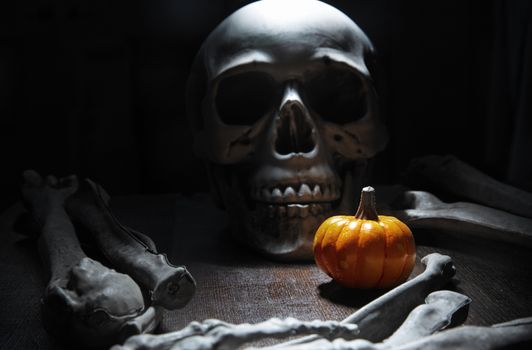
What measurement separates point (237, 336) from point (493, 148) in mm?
2112

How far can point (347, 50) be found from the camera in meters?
1.93

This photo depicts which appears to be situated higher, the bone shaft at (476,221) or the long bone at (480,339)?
the long bone at (480,339)

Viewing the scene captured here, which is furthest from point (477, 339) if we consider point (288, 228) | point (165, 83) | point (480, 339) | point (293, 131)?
point (165, 83)

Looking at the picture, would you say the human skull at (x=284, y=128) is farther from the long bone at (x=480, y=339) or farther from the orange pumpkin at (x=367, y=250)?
the long bone at (x=480, y=339)

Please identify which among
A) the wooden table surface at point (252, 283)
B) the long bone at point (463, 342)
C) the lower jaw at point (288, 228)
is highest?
the long bone at point (463, 342)

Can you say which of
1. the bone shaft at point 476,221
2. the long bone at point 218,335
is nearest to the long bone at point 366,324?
the long bone at point 218,335

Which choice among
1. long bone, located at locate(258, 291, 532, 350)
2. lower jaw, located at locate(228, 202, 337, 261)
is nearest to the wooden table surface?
lower jaw, located at locate(228, 202, 337, 261)

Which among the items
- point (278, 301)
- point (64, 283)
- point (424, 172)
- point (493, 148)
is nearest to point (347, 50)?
point (424, 172)

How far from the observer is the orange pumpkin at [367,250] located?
5.05 feet

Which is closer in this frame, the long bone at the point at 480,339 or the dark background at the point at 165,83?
the long bone at the point at 480,339

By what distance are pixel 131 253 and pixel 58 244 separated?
231mm

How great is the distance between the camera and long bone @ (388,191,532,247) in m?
1.80

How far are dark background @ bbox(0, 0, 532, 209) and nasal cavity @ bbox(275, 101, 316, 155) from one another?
82 cm

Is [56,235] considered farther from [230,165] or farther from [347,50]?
[347,50]
